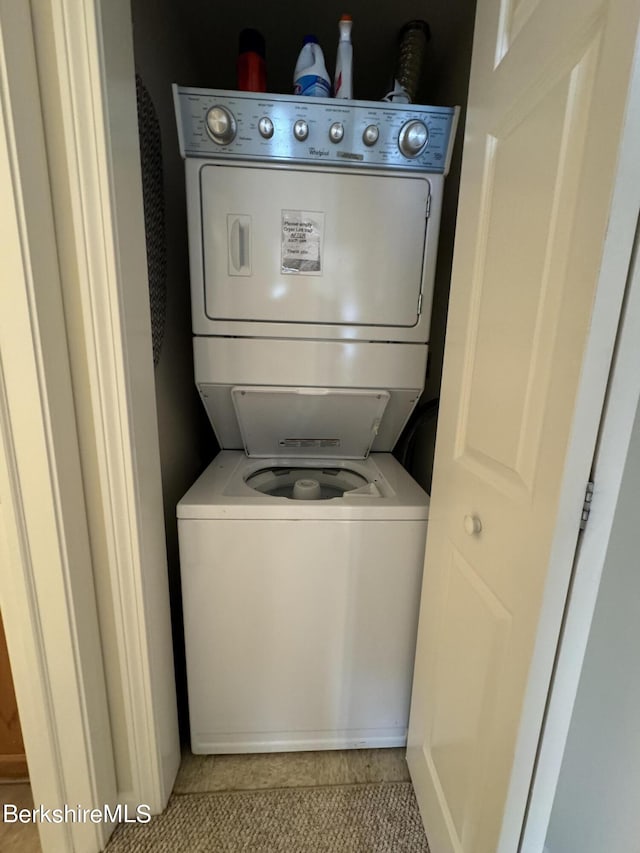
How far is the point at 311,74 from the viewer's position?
1097 millimetres

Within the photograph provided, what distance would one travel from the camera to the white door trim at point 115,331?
72cm

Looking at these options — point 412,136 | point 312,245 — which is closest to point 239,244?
point 312,245

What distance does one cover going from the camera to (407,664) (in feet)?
4.09

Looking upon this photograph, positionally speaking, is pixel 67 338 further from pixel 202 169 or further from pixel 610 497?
pixel 610 497

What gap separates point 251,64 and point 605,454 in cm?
140

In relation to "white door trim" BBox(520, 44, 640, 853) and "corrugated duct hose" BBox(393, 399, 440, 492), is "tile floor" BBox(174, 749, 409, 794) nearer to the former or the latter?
"white door trim" BBox(520, 44, 640, 853)

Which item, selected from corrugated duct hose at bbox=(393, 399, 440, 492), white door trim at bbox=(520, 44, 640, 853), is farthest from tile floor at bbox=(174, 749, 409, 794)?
corrugated duct hose at bbox=(393, 399, 440, 492)

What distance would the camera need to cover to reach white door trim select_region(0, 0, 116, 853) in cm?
69

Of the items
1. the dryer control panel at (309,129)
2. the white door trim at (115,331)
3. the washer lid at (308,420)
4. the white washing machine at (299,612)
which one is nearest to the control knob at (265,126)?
the dryer control panel at (309,129)

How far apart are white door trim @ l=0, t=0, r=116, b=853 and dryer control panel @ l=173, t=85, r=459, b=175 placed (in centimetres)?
43

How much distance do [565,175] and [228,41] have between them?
1.57 meters

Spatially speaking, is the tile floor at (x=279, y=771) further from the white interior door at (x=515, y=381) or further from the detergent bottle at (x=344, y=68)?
the detergent bottle at (x=344, y=68)

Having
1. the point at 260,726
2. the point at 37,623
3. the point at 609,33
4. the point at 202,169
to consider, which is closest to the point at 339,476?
the point at 260,726

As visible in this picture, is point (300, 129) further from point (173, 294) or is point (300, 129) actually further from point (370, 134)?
point (173, 294)
